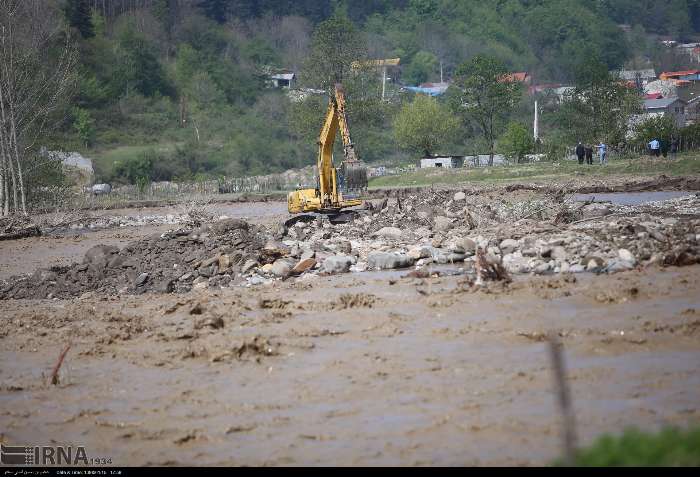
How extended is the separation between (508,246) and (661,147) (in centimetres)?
3627

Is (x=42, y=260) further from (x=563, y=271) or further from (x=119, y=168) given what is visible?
(x=119, y=168)

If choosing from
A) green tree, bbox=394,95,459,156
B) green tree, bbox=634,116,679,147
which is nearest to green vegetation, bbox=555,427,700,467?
green tree, bbox=634,116,679,147

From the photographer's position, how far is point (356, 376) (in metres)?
9.85

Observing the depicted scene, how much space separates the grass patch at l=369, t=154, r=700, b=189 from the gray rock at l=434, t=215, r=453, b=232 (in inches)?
849

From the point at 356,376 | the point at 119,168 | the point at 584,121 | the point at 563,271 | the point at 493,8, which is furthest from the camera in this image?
the point at 493,8

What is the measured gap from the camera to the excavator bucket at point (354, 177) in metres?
29.1

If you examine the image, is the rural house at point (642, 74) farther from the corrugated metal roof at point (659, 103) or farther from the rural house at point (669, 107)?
the corrugated metal roof at point (659, 103)

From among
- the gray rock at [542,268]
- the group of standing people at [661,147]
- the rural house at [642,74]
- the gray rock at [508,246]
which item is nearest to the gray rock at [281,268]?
the gray rock at [508,246]

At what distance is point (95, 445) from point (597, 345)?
529cm

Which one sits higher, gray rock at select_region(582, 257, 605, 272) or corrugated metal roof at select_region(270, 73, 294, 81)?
corrugated metal roof at select_region(270, 73, 294, 81)

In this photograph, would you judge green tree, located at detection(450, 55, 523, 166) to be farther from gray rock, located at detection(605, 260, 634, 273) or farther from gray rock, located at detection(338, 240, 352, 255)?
gray rock, located at detection(605, 260, 634, 273)

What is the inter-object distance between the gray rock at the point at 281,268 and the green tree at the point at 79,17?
7643 cm

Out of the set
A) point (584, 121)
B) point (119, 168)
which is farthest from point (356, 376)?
point (119, 168)

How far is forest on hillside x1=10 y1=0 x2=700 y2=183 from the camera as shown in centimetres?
6981
